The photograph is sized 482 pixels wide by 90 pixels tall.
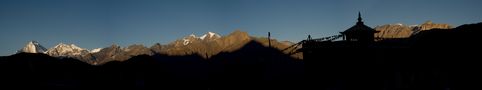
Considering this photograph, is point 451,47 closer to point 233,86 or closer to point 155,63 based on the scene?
point 233,86

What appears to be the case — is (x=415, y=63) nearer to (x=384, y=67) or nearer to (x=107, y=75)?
(x=384, y=67)

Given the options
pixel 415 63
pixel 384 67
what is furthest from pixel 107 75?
pixel 415 63

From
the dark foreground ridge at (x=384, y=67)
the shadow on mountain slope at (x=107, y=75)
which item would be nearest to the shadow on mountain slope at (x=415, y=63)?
the dark foreground ridge at (x=384, y=67)

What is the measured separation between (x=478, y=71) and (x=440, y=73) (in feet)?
9.79

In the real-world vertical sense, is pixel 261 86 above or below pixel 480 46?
below

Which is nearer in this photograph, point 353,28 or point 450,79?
point 450,79

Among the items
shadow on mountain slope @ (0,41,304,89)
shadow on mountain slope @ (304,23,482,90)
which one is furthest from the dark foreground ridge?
shadow on mountain slope @ (0,41,304,89)

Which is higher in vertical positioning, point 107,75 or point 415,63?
point 415,63

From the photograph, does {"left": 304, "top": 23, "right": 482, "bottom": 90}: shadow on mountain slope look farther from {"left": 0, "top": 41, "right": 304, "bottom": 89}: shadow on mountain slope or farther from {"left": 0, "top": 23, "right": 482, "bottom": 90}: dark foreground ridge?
{"left": 0, "top": 41, "right": 304, "bottom": 89}: shadow on mountain slope

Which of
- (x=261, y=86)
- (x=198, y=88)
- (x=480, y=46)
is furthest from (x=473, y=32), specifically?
(x=198, y=88)

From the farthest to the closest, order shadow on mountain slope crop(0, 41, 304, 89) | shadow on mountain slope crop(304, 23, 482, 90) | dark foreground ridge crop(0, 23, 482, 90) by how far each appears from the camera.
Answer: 1. shadow on mountain slope crop(0, 41, 304, 89)
2. dark foreground ridge crop(0, 23, 482, 90)
3. shadow on mountain slope crop(304, 23, 482, 90)

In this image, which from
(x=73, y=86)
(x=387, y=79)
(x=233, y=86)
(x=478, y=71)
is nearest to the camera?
(x=478, y=71)

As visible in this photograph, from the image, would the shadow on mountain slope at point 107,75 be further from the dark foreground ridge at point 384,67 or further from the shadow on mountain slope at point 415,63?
the shadow on mountain slope at point 415,63

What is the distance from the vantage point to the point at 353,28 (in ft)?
151
